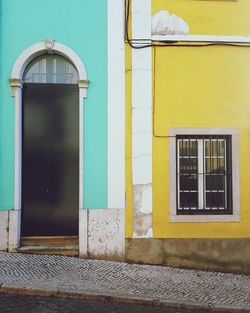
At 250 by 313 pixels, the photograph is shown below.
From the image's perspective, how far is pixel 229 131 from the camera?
702 cm

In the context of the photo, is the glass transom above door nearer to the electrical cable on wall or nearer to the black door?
the black door

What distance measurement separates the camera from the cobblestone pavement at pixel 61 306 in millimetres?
4688

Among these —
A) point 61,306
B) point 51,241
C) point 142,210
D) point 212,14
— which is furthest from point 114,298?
point 212,14

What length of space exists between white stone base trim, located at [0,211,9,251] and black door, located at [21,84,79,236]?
40 cm

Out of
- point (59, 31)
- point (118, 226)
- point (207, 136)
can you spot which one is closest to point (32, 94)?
point (59, 31)

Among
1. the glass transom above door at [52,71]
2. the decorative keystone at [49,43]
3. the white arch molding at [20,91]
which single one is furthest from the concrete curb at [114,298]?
the decorative keystone at [49,43]

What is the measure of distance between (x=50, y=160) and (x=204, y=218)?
10.1 feet

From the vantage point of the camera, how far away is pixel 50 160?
721 centimetres

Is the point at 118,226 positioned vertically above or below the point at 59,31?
below

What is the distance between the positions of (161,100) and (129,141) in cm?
96

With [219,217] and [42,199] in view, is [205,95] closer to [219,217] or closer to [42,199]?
[219,217]

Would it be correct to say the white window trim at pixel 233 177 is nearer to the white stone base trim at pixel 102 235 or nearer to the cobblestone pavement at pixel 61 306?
the white stone base trim at pixel 102 235

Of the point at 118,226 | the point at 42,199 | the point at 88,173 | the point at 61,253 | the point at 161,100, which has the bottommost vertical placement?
the point at 61,253

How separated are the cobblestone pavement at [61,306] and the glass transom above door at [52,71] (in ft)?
13.2
